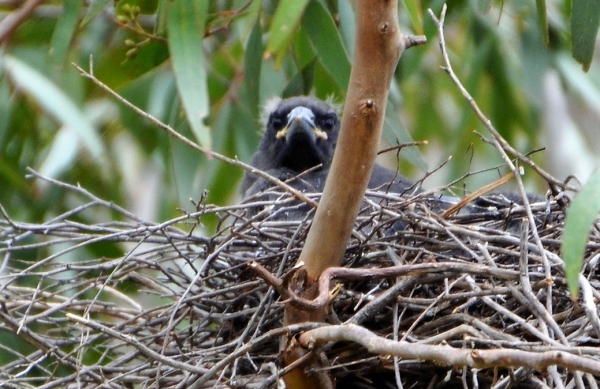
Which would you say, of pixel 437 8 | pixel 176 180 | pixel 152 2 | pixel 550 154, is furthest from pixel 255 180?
pixel 550 154

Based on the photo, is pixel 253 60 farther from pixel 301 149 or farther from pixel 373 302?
pixel 373 302

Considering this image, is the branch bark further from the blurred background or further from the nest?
the blurred background

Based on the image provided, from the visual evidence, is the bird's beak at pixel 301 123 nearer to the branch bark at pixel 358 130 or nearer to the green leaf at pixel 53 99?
the green leaf at pixel 53 99

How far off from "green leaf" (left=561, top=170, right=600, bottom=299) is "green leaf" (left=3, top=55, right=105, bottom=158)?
257 centimetres

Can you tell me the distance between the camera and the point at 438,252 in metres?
Result: 2.44

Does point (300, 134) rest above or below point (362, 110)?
below

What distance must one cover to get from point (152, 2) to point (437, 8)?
1.21 metres

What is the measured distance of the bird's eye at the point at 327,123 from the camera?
3568mm

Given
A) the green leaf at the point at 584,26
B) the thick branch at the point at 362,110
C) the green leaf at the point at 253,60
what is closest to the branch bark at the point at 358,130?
the thick branch at the point at 362,110

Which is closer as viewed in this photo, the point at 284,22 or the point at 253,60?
the point at 284,22

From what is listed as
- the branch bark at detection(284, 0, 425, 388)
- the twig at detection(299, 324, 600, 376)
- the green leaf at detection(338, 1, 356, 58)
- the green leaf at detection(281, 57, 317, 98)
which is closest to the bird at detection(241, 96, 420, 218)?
the green leaf at detection(281, 57, 317, 98)

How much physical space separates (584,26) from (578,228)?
1114 mm

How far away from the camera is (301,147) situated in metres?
3.48

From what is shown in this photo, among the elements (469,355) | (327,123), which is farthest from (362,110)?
(327,123)
